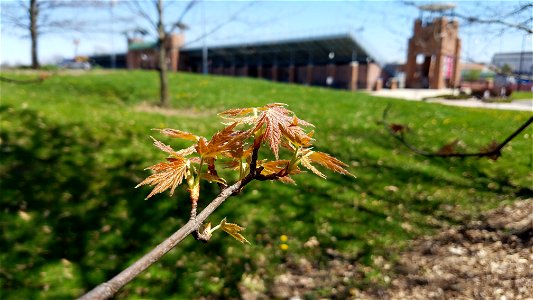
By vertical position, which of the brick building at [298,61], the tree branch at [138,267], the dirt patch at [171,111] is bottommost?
the dirt patch at [171,111]

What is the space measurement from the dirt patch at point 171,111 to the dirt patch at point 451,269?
6.53 metres

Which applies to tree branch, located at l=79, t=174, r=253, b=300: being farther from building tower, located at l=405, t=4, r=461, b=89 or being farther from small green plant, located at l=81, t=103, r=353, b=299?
building tower, located at l=405, t=4, r=461, b=89

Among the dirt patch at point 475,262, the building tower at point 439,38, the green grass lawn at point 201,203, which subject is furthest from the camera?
the green grass lawn at point 201,203

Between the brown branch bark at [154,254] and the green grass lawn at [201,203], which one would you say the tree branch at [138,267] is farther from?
the green grass lawn at [201,203]

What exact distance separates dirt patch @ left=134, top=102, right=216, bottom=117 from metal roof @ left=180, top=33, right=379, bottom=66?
22375mm

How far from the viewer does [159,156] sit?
6.69 meters

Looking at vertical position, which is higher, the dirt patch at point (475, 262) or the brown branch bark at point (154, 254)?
the brown branch bark at point (154, 254)

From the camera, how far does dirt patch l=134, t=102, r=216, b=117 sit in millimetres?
10359

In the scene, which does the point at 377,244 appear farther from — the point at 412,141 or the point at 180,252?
the point at 412,141

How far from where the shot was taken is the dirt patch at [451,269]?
2305 millimetres

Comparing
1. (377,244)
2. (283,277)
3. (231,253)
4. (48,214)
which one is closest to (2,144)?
(48,214)

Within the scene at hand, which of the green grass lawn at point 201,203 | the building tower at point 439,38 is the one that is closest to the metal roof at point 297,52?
the green grass lawn at point 201,203

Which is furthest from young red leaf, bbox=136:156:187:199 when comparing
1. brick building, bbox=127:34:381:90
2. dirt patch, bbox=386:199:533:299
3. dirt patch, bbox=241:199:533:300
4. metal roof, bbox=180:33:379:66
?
brick building, bbox=127:34:381:90

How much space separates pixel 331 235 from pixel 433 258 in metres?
1.29
